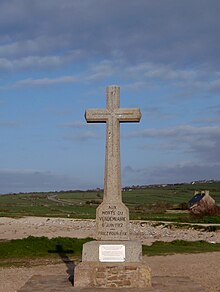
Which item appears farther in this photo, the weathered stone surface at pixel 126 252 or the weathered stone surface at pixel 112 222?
the weathered stone surface at pixel 112 222

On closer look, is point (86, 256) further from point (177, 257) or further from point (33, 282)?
point (177, 257)

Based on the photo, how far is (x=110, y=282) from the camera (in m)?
10.5

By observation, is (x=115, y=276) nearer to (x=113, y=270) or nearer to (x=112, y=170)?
(x=113, y=270)

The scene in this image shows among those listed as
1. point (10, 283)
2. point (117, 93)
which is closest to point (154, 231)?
point (10, 283)

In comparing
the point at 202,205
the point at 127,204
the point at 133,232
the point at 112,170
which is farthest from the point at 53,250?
the point at 127,204

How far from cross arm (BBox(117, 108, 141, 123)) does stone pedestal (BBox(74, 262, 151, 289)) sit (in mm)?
2789

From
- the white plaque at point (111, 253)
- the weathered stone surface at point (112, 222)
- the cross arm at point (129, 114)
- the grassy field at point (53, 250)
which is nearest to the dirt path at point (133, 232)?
the grassy field at point (53, 250)

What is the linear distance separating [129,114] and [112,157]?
914 mm

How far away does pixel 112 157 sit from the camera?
36.7ft

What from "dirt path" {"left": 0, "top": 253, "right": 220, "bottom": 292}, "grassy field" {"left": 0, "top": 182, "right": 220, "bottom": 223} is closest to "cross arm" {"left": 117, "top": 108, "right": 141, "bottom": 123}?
"dirt path" {"left": 0, "top": 253, "right": 220, "bottom": 292}

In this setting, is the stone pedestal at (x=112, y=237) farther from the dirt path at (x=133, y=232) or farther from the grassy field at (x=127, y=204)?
the grassy field at (x=127, y=204)

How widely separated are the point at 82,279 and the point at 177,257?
8.49m

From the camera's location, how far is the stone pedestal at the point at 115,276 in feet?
34.3

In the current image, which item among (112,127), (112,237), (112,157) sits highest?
(112,127)
